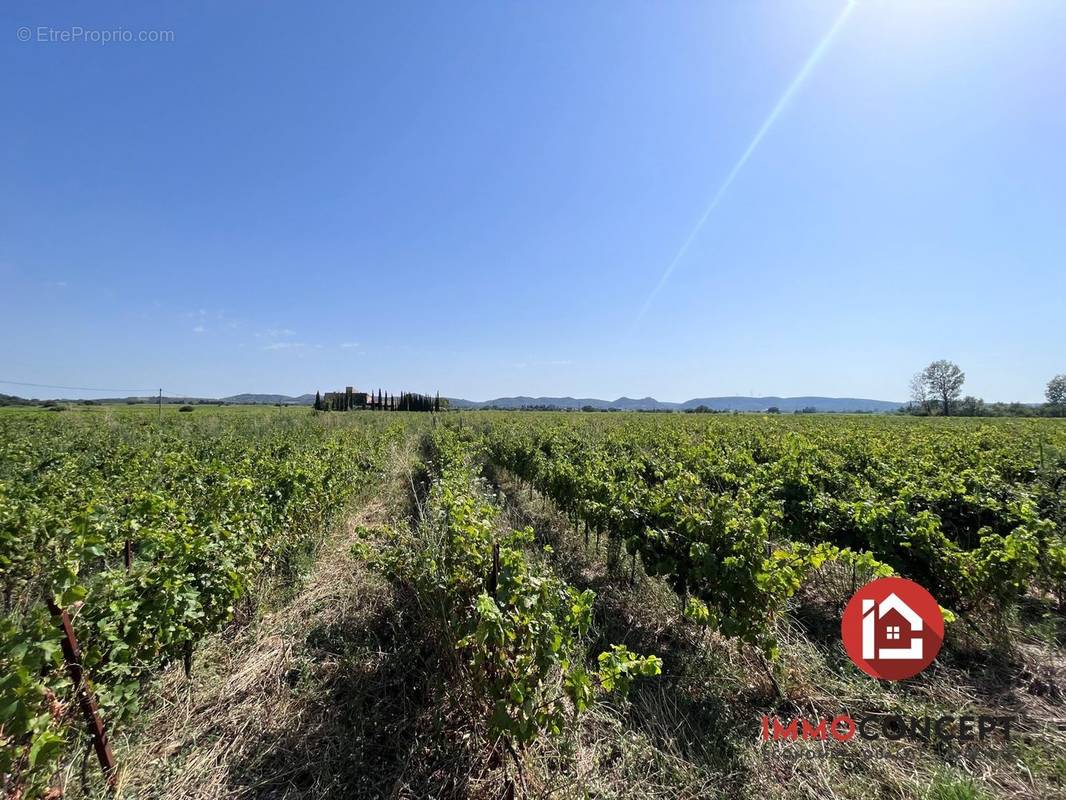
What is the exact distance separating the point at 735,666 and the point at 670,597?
1248 millimetres

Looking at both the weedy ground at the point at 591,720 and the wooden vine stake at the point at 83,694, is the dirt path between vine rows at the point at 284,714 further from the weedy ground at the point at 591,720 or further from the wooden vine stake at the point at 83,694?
the wooden vine stake at the point at 83,694

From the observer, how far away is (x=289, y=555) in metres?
5.97

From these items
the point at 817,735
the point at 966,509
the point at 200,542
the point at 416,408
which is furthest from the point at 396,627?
the point at 416,408

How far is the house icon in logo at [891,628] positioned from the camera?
3768mm

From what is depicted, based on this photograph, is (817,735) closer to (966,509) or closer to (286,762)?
(286,762)

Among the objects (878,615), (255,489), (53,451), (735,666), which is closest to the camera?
(878,615)

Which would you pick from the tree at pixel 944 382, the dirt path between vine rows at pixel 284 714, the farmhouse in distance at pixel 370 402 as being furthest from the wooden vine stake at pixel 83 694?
the tree at pixel 944 382

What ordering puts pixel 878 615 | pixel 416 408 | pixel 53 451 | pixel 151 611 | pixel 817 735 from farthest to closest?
pixel 416 408, pixel 53 451, pixel 878 615, pixel 817 735, pixel 151 611

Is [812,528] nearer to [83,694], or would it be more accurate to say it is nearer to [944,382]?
[83,694]

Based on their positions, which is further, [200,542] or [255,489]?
[255,489]

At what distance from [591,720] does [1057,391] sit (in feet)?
403

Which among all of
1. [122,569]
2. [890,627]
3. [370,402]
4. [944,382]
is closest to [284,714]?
[122,569]

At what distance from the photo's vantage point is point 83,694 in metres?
2.39

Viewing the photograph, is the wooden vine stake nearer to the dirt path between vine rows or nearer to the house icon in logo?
the dirt path between vine rows
